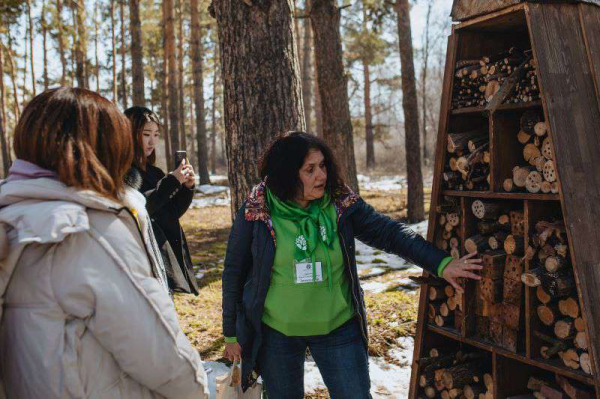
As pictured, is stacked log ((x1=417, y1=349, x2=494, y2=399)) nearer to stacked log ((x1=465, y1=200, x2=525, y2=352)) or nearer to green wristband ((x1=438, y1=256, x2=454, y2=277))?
stacked log ((x1=465, y1=200, x2=525, y2=352))

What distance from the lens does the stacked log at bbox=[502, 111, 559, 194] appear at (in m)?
2.42

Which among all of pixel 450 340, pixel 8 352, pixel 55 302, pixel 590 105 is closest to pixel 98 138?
pixel 55 302

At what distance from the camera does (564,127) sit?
237 cm

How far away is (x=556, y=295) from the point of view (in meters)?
2.38

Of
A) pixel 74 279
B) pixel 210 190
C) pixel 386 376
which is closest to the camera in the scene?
pixel 74 279

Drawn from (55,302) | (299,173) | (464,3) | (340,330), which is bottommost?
(340,330)

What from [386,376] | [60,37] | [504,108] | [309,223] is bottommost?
[386,376]

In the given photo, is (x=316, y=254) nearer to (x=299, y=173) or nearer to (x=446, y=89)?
(x=299, y=173)

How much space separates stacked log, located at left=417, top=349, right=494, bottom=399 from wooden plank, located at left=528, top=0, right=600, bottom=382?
2.96 feet

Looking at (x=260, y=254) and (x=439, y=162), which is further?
(x=439, y=162)

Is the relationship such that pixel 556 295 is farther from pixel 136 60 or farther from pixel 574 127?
pixel 136 60

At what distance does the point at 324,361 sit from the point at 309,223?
0.66 m

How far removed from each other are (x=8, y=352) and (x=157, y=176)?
87.4 inches

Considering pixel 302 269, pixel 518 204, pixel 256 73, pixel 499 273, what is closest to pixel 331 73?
pixel 256 73
